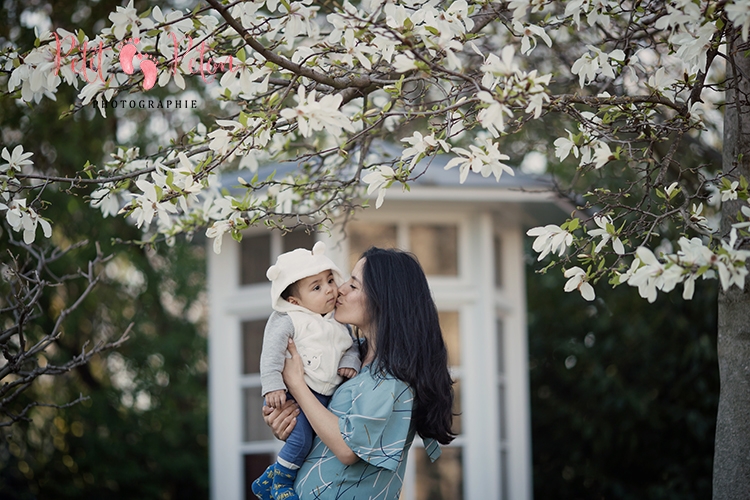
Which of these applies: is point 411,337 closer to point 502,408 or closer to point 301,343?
point 301,343

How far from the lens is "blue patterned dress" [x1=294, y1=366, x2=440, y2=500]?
6.93 feet

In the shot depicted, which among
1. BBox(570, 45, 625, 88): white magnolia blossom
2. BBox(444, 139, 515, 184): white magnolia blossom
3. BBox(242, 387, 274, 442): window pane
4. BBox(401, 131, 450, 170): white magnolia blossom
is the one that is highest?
BBox(570, 45, 625, 88): white magnolia blossom

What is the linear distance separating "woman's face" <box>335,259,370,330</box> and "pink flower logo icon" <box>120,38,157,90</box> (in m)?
0.79

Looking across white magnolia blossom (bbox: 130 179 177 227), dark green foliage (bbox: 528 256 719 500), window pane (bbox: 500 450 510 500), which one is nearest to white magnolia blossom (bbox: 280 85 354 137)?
white magnolia blossom (bbox: 130 179 177 227)

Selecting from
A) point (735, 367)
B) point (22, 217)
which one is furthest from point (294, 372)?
point (735, 367)

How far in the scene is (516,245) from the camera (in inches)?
214

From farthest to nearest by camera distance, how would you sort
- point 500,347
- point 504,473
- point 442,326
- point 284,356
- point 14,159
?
point 500,347
point 504,473
point 442,326
point 284,356
point 14,159

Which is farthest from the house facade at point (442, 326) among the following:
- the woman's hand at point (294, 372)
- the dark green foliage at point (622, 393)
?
the woman's hand at point (294, 372)

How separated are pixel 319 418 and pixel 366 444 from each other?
145 millimetres

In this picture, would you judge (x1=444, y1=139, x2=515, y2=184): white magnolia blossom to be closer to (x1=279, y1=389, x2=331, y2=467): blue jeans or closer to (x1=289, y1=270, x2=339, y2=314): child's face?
(x1=289, y1=270, x2=339, y2=314): child's face

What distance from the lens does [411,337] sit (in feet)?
7.28

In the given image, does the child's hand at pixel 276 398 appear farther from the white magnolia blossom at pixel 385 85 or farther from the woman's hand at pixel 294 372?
the white magnolia blossom at pixel 385 85

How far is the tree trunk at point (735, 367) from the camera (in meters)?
2.31

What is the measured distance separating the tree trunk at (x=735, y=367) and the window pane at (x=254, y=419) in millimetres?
2979
